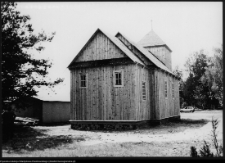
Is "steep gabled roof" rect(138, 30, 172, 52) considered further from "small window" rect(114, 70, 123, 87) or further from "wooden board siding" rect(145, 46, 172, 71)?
"small window" rect(114, 70, 123, 87)

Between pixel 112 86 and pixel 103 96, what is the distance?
0.98 meters

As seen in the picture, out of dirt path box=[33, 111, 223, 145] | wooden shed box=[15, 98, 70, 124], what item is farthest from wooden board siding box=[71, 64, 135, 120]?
wooden shed box=[15, 98, 70, 124]

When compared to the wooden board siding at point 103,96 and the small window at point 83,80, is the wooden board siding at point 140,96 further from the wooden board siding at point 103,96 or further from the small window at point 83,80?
the small window at point 83,80

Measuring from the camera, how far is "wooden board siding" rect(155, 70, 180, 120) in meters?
19.7

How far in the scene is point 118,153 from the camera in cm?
1028

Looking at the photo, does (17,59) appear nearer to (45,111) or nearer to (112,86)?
(112,86)

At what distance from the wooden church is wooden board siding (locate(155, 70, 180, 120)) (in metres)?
0.08

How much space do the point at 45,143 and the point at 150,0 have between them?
865 centimetres

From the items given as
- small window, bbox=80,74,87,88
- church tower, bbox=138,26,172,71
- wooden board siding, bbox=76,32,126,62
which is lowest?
small window, bbox=80,74,87,88

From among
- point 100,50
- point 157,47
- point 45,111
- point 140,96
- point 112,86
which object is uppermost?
point 157,47

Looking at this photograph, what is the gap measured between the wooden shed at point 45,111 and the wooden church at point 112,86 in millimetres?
6555

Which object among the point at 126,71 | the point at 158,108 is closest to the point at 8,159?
the point at 126,71

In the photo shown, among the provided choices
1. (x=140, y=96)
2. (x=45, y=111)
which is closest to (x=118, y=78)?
(x=140, y=96)

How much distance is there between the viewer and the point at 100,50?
18234 mm
